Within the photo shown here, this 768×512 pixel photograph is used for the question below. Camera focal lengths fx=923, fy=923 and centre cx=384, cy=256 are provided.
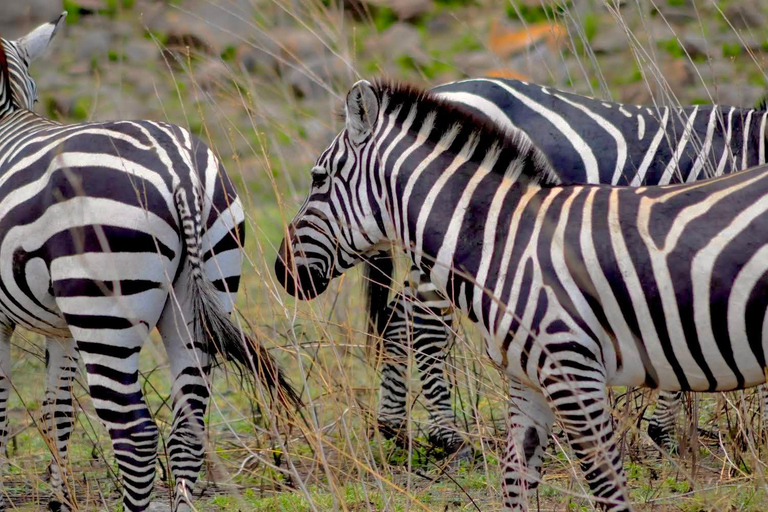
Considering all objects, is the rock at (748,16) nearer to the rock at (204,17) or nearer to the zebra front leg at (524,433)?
the rock at (204,17)

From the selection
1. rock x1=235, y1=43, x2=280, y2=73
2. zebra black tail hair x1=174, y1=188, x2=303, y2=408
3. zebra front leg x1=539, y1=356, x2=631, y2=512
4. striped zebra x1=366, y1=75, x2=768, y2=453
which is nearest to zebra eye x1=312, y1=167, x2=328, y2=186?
zebra black tail hair x1=174, y1=188, x2=303, y2=408

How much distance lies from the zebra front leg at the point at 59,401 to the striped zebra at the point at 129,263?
1.74ft

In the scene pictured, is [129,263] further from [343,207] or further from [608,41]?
[608,41]

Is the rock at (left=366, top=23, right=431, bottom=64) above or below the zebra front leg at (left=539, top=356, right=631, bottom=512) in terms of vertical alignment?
below

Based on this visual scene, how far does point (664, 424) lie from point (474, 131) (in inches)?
101

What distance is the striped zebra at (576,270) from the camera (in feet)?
9.94

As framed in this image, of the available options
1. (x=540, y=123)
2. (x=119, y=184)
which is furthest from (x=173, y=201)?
(x=540, y=123)

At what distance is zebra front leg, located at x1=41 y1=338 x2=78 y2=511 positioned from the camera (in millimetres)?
4566

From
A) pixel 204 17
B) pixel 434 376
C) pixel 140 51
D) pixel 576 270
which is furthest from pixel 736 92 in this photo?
pixel 576 270

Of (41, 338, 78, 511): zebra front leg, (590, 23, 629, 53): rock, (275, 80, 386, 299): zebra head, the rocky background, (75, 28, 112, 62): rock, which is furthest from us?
(75, 28, 112, 62): rock

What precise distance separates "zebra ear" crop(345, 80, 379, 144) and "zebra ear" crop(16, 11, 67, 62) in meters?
2.68

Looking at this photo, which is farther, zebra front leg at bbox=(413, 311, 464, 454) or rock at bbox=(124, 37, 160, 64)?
rock at bbox=(124, 37, 160, 64)

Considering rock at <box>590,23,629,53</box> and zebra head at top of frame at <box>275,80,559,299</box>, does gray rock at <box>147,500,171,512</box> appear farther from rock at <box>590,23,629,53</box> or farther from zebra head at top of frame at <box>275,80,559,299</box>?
rock at <box>590,23,629,53</box>

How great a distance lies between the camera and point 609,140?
193 inches
